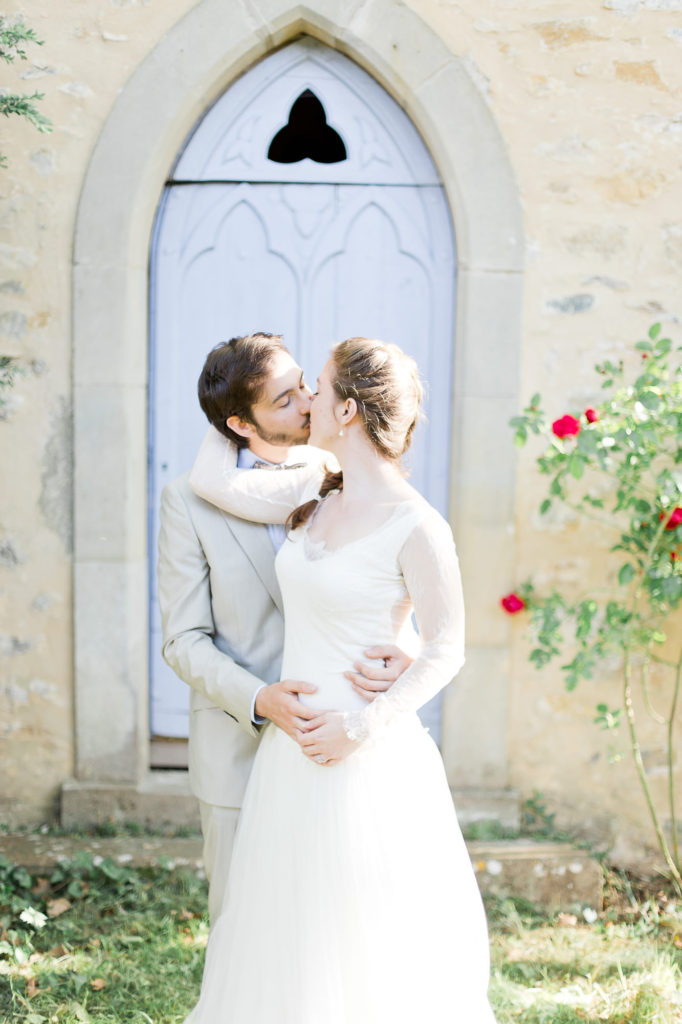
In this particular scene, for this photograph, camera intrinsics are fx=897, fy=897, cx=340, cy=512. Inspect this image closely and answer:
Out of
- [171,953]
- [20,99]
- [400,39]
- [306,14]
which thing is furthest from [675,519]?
[20,99]

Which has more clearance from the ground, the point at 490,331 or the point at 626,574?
the point at 490,331

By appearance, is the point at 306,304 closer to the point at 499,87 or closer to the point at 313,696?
the point at 499,87

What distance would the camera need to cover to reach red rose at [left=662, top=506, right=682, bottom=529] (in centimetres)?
324

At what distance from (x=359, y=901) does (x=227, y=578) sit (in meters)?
0.84

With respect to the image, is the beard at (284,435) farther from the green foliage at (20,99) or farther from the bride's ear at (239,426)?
the green foliage at (20,99)

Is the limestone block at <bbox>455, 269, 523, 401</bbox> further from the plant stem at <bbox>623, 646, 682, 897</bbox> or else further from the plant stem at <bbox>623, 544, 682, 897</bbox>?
the plant stem at <bbox>623, 646, 682, 897</bbox>

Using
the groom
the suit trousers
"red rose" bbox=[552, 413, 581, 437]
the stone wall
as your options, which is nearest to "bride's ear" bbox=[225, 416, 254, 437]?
the groom

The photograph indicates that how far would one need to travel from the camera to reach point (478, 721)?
3852 millimetres

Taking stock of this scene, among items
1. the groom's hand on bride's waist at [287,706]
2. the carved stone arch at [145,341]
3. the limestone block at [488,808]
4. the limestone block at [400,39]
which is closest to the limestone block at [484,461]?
the carved stone arch at [145,341]

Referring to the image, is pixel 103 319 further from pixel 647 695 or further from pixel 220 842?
pixel 647 695

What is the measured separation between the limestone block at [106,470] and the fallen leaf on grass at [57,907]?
4.47ft

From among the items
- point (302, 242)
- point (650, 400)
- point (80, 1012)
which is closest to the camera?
point (80, 1012)

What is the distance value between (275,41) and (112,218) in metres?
1.01

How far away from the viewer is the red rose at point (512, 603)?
3.67 m
